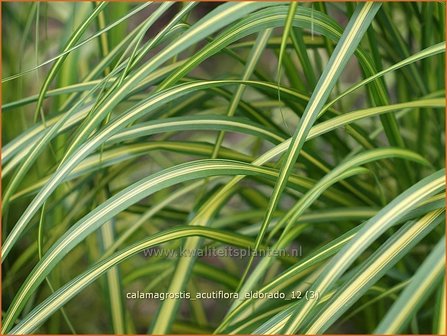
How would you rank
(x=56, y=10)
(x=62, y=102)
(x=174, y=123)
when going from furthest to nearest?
(x=56, y=10) < (x=62, y=102) < (x=174, y=123)

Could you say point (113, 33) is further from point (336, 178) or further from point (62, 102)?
point (336, 178)

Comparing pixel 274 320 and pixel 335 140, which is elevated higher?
pixel 335 140

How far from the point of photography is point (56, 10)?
4.22 ft

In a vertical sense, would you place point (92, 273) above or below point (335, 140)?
below

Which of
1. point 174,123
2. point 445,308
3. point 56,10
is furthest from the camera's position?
point 56,10

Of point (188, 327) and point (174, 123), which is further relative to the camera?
point (188, 327)

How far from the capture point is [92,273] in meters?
0.58

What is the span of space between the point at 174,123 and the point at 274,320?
22 centimetres

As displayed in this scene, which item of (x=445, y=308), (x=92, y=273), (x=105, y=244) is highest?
(x=105, y=244)

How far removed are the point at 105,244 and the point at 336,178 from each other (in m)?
0.33

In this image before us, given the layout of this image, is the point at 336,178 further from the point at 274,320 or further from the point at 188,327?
the point at 188,327

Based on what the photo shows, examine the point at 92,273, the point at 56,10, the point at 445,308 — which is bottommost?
the point at 445,308

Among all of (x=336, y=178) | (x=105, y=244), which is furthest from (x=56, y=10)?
(x=336, y=178)

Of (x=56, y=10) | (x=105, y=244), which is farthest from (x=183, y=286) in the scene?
(x=56, y=10)
